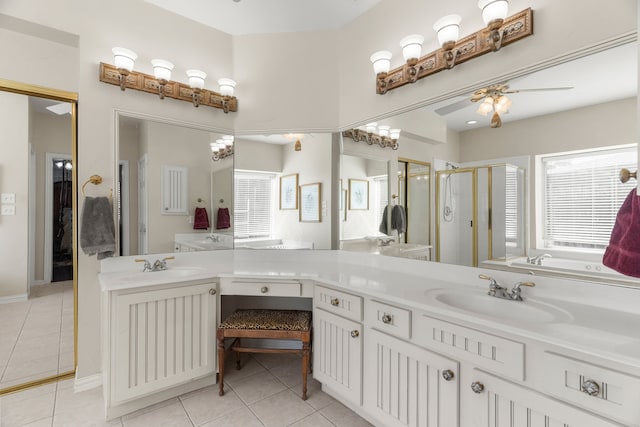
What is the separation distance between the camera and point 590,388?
3.03ft

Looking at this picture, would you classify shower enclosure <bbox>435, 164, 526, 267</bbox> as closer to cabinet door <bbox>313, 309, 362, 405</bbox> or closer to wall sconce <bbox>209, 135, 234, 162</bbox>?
cabinet door <bbox>313, 309, 362, 405</bbox>

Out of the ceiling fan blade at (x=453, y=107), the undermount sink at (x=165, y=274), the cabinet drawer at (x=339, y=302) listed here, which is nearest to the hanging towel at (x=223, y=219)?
the undermount sink at (x=165, y=274)

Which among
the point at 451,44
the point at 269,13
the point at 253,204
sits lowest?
the point at 253,204

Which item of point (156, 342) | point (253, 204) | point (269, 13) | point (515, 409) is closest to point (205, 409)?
point (156, 342)

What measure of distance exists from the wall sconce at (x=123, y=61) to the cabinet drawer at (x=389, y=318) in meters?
2.18

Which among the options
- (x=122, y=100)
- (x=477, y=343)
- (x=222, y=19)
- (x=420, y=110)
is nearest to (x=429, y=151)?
(x=420, y=110)

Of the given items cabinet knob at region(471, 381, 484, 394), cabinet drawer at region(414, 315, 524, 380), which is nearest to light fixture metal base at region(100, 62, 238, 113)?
cabinet drawer at region(414, 315, 524, 380)

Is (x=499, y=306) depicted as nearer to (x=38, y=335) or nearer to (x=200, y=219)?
(x=200, y=219)

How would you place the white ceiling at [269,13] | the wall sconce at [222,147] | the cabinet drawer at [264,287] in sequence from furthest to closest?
the wall sconce at [222,147], the white ceiling at [269,13], the cabinet drawer at [264,287]

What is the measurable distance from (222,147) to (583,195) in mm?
2384

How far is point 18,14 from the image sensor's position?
5.92ft

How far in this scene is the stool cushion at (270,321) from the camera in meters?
1.96

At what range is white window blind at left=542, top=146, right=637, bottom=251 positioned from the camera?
123 cm

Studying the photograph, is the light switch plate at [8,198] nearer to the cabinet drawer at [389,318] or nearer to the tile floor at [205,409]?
the tile floor at [205,409]
